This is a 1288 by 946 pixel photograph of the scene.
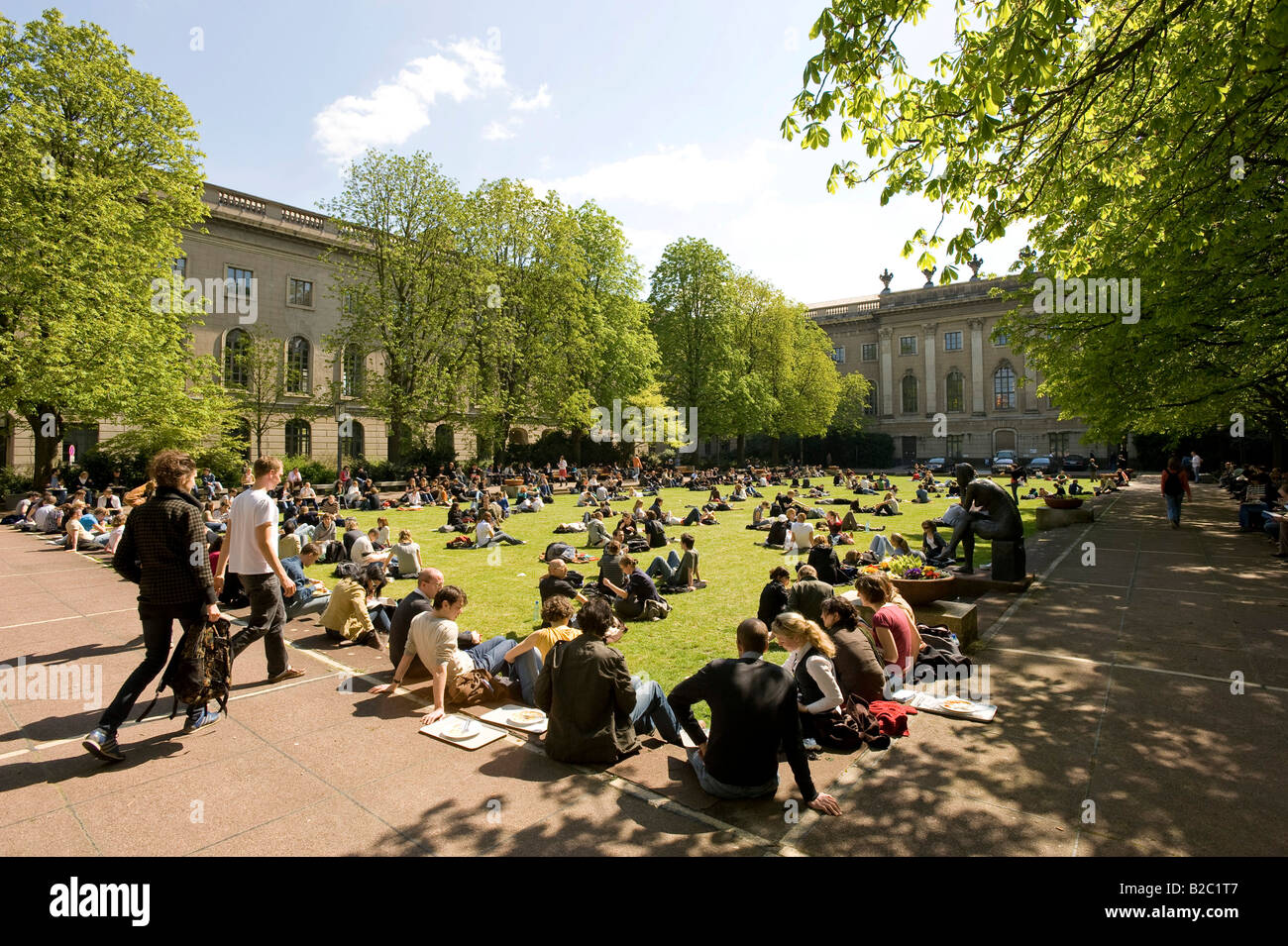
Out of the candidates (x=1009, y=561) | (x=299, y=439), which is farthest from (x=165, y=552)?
(x=299, y=439)

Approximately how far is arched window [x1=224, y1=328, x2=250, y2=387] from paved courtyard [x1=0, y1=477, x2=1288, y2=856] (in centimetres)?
3298

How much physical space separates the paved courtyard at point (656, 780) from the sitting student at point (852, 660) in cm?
49

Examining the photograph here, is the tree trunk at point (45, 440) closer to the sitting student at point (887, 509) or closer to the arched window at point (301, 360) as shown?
the arched window at point (301, 360)

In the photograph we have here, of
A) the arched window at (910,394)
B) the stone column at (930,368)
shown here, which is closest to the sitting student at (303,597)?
the stone column at (930,368)

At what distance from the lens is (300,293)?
129ft

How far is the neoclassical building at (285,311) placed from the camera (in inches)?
1400

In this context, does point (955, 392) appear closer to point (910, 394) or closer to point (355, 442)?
point (910, 394)

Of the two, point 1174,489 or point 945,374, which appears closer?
point 1174,489

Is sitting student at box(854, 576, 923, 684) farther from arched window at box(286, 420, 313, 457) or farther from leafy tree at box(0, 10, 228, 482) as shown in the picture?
arched window at box(286, 420, 313, 457)

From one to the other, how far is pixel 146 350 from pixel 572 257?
68.3 feet

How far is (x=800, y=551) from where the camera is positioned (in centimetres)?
1477

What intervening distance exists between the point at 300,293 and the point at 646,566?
116ft

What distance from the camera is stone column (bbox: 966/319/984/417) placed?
61656 mm
